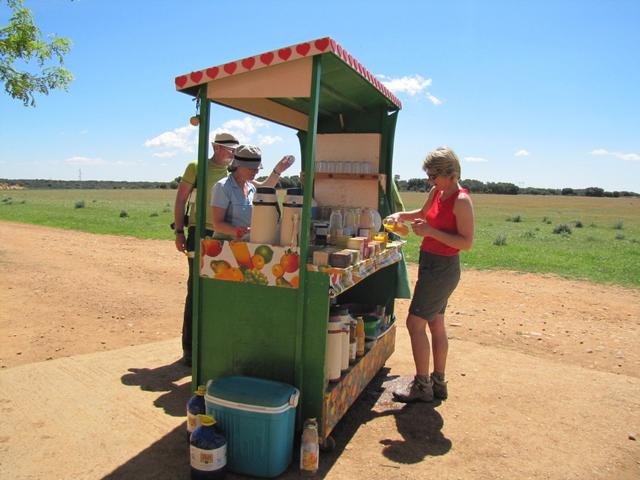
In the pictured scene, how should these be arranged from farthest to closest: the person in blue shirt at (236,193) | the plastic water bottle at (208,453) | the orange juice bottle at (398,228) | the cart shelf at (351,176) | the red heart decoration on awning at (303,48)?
1. the cart shelf at (351,176)
2. the orange juice bottle at (398,228)
3. the person in blue shirt at (236,193)
4. the red heart decoration on awning at (303,48)
5. the plastic water bottle at (208,453)

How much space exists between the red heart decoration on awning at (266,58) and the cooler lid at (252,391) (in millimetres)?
1842

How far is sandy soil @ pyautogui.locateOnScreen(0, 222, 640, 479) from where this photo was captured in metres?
3.35

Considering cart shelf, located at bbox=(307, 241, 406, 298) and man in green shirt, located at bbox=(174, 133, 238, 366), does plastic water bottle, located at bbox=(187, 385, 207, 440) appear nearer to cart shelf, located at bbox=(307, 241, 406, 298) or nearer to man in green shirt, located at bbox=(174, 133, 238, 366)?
cart shelf, located at bbox=(307, 241, 406, 298)

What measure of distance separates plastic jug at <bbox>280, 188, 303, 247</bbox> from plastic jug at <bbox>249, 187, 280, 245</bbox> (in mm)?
66

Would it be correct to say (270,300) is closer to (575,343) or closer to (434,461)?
(434,461)

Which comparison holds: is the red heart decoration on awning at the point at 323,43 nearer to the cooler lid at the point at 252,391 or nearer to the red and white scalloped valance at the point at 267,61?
the red and white scalloped valance at the point at 267,61

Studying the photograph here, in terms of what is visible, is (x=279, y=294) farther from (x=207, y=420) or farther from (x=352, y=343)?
(x=352, y=343)

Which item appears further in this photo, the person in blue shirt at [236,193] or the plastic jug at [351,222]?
the plastic jug at [351,222]

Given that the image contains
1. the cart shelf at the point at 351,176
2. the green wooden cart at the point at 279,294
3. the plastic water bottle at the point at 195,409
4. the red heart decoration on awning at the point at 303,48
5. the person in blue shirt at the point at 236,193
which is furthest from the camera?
the cart shelf at the point at 351,176

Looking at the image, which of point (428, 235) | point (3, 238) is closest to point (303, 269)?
point (428, 235)

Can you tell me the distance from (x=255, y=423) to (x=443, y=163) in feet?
6.91

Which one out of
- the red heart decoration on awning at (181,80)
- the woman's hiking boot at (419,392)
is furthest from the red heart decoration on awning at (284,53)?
the woman's hiking boot at (419,392)

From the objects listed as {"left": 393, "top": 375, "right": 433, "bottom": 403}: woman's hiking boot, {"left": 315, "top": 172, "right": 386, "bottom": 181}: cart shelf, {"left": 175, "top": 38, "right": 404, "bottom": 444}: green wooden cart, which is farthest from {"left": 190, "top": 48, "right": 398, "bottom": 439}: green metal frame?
{"left": 315, "top": 172, "right": 386, "bottom": 181}: cart shelf

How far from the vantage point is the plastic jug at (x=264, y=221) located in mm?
3215
